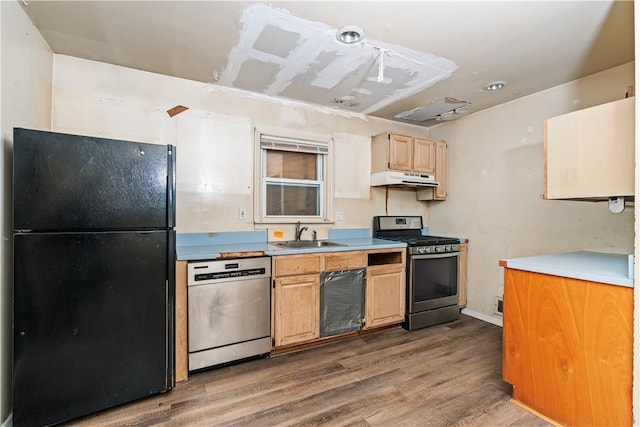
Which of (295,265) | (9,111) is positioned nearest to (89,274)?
(9,111)

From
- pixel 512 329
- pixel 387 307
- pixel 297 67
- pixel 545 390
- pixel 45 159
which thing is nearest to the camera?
pixel 45 159

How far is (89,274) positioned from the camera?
1.76 m

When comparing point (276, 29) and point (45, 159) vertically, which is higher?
point (276, 29)

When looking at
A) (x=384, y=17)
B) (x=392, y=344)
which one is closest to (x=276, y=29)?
(x=384, y=17)

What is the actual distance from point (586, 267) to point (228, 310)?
2372 millimetres

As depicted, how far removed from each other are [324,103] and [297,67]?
2.83 ft

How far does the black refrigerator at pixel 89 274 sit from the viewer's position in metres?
1.63

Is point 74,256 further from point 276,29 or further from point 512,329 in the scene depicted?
point 512,329

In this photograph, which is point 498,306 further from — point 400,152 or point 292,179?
point 292,179

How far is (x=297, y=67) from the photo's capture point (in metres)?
2.49

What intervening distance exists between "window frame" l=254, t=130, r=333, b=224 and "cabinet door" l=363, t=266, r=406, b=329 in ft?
2.82

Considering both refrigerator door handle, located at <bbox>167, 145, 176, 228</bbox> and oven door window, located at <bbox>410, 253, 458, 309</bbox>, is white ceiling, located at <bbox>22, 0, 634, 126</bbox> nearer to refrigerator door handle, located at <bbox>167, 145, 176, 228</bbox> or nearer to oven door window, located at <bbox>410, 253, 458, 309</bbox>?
refrigerator door handle, located at <bbox>167, 145, 176, 228</bbox>

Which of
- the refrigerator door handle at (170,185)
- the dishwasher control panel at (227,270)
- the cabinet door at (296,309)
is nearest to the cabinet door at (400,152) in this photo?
the cabinet door at (296,309)

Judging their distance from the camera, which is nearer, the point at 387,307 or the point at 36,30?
the point at 36,30
